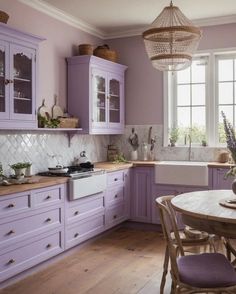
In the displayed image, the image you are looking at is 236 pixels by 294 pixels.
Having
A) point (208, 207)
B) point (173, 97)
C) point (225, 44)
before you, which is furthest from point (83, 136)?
point (208, 207)

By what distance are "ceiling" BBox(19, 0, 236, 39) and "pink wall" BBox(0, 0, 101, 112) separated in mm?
103

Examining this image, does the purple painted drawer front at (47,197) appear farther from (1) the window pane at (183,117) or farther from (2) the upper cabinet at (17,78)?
(1) the window pane at (183,117)

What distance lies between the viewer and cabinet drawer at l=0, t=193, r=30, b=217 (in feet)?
10.1

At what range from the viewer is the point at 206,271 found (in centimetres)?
236

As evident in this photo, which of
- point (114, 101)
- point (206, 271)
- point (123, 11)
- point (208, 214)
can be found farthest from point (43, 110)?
point (206, 271)

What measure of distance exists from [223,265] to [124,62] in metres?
3.87

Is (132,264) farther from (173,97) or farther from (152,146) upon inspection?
(173,97)

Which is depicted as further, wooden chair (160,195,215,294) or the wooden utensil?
the wooden utensil

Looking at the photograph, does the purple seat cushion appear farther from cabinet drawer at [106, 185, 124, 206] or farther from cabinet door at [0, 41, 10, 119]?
cabinet drawer at [106, 185, 124, 206]

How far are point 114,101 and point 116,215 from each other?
1586mm

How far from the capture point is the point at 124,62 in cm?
571

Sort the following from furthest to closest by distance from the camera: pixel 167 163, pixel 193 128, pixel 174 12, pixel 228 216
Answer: pixel 193 128
pixel 167 163
pixel 174 12
pixel 228 216

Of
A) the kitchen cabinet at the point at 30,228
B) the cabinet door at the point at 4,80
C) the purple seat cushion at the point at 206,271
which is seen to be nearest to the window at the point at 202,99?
the kitchen cabinet at the point at 30,228

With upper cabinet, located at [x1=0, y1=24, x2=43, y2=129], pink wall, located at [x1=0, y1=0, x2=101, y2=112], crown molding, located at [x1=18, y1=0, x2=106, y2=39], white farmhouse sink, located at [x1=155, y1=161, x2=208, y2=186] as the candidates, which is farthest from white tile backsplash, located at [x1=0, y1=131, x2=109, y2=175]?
crown molding, located at [x1=18, y1=0, x2=106, y2=39]
